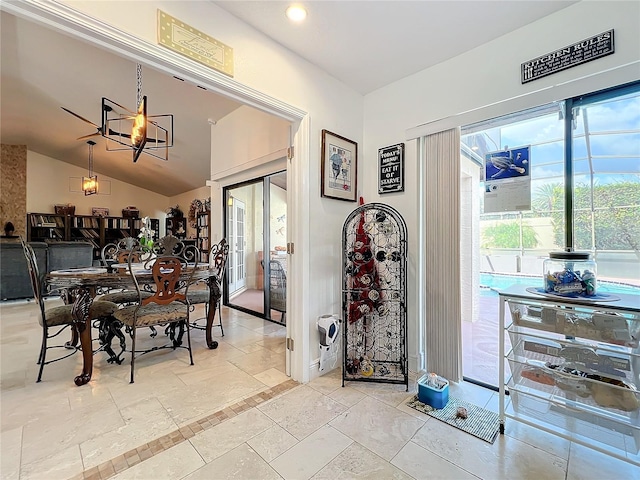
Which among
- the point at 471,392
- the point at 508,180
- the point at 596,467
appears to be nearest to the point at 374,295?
the point at 471,392

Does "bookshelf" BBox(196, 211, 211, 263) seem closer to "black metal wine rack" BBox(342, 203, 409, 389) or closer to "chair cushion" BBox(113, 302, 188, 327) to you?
"chair cushion" BBox(113, 302, 188, 327)

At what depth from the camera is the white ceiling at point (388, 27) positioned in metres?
1.84

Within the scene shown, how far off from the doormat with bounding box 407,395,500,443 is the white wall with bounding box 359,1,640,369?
1.74ft

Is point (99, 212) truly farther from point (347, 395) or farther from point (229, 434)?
point (347, 395)

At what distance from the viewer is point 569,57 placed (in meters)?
1.83

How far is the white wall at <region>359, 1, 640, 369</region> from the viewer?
5.52ft

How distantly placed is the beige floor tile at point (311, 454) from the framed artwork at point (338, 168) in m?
1.80

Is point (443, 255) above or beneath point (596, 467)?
above

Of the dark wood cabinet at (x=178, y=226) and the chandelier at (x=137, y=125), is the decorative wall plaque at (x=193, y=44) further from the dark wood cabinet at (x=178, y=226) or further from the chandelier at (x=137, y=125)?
the dark wood cabinet at (x=178, y=226)

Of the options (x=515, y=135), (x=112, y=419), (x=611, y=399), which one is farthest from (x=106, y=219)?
(x=611, y=399)

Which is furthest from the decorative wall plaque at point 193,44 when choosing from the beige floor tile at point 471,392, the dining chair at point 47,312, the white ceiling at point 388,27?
the beige floor tile at point 471,392

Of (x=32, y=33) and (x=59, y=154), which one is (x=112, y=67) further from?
(x=59, y=154)

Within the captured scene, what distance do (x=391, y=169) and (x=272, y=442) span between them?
2.34 m

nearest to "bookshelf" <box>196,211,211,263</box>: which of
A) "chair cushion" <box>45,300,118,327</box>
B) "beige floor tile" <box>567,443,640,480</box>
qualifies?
"chair cushion" <box>45,300,118,327</box>
